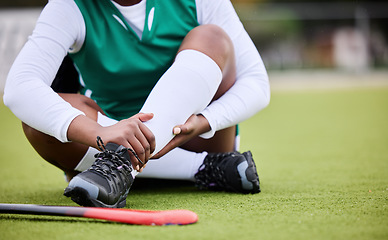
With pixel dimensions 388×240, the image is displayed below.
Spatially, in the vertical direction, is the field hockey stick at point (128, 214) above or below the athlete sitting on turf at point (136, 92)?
below

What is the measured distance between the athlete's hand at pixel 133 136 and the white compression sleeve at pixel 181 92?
0.04 m

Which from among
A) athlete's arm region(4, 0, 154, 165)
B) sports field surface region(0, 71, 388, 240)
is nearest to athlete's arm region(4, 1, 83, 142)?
athlete's arm region(4, 0, 154, 165)

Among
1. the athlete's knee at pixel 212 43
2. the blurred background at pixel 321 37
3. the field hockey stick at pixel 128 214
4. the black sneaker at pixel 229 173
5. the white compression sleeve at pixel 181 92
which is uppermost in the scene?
the blurred background at pixel 321 37

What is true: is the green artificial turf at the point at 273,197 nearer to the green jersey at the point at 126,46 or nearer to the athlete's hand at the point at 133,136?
the athlete's hand at the point at 133,136

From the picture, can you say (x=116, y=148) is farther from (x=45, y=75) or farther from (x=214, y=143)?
(x=214, y=143)

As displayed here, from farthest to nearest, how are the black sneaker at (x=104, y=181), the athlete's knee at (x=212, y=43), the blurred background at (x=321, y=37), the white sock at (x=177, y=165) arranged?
1. the blurred background at (x=321, y=37)
2. the white sock at (x=177, y=165)
3. the athlete's knee at (x=212, y=43)
4. the black sneaker at (x=104, y=181)

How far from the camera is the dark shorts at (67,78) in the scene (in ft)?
4.36

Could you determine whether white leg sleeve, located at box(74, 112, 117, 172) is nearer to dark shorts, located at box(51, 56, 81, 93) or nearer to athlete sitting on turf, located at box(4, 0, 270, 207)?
athlete sitting on turf, located at box(4, 0, 270, 207)

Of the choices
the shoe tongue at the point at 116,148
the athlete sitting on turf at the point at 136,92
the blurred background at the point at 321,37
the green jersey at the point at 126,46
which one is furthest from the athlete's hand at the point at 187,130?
the blurred background at the point at 321,37

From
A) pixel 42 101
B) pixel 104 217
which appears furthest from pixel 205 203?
pixel 42 101

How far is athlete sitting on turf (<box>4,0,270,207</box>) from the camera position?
0.99 metres

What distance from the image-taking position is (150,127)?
1.01 meters

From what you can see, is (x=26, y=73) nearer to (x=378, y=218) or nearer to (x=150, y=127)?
(x=150, y=127)

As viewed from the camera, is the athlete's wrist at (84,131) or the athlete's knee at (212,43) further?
Result: the athlete's knee at (212,43)
